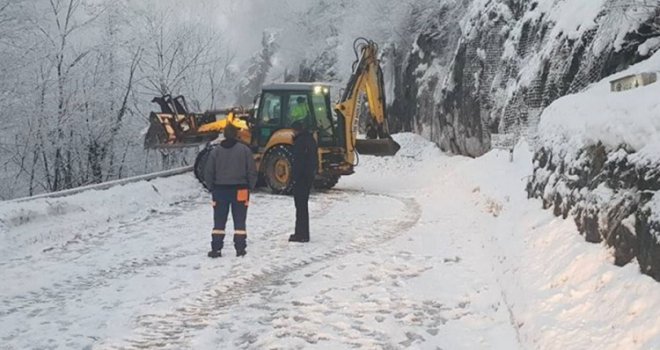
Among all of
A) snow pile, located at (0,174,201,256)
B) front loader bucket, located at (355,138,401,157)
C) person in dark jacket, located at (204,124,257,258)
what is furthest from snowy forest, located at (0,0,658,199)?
snow pile, located at (0,174,201,256)

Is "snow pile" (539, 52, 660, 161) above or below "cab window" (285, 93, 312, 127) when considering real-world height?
below

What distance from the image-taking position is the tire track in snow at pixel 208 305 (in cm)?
537

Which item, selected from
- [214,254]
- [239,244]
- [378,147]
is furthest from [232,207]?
[378,147]

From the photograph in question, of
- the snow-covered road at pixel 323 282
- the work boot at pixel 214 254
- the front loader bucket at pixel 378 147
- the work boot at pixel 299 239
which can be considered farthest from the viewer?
the front loader bucket at pixel 378 147

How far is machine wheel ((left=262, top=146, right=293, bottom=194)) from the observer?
15789 millimetres

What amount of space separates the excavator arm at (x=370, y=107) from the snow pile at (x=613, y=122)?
27.2ft

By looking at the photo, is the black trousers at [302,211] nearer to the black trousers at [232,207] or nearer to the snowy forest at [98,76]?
the black trousers at [232,207]

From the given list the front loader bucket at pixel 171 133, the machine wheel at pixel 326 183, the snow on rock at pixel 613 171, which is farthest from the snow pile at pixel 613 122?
the front loader bucket at pixel 171 133

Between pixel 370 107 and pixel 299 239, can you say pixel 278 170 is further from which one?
pixel 299 239

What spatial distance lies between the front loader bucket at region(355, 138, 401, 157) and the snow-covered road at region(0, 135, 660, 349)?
190 inches

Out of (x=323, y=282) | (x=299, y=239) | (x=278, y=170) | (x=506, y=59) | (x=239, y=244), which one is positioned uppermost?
(x=506, y=59)

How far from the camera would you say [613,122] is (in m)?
5.73

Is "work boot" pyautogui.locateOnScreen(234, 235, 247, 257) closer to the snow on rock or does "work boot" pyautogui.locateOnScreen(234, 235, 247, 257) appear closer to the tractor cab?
the snow on rock

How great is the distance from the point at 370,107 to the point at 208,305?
12026 mm
